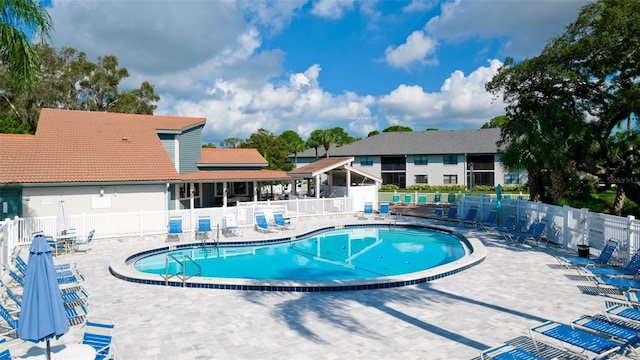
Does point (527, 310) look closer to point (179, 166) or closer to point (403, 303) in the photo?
point (403, 303)

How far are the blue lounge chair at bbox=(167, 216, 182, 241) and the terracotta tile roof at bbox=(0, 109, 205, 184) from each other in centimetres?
283

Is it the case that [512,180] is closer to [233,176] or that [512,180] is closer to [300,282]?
[233,176]

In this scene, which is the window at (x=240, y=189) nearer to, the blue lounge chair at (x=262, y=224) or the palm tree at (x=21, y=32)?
the blue lounge chair at (x=262, y=224)

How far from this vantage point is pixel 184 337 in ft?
22.7

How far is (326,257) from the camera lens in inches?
616

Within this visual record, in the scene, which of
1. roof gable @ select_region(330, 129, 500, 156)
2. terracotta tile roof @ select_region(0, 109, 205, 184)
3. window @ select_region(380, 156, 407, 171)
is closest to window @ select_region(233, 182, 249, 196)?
terracotta tile roof @ select_region(0, 109, 205, 184)

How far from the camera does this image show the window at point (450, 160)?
50438mm

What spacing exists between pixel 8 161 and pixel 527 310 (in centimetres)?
2096

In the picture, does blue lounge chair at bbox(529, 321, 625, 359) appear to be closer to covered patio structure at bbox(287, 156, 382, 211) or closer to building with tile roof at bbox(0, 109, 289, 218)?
building with tile roof at bbox(0, 109, 289, 218)

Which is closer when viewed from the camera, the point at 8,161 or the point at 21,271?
the point at 21,271

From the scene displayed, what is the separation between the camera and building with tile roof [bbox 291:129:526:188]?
49625mm

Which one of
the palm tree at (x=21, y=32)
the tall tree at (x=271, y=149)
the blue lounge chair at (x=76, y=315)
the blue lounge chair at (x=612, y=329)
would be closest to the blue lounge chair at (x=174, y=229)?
the palm tree at (x=21, y=32)

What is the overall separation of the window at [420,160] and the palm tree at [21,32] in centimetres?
4508

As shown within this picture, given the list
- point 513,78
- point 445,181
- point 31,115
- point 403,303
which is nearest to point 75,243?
point 403,303
